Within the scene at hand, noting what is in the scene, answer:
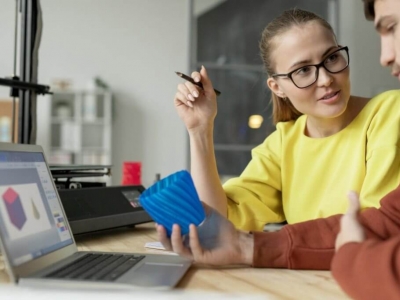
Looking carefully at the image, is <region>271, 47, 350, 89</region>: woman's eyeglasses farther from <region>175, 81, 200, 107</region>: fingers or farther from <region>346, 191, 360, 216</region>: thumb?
<region>346, 191, 360, 216</region>: thumb

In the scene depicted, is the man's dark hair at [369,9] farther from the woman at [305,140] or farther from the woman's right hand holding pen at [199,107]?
the woman's right hand holding pen at [199,107]

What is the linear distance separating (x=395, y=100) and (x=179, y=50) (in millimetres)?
5089

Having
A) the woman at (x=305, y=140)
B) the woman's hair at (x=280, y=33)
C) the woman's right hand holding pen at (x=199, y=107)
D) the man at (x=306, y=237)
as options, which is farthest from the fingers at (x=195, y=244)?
the woman's hair at (x=280, y=33)

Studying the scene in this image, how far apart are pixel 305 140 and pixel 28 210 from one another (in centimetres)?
73

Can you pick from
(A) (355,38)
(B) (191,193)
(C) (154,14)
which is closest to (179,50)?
(C) (154,14)

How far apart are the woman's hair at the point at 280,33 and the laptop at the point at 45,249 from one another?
2.08 ft

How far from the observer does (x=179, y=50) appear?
19.9ft

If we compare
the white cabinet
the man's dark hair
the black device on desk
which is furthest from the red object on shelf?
the white cabinet

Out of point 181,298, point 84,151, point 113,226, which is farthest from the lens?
point 84,151

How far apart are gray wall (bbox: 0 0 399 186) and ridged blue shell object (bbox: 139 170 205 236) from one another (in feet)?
16.2

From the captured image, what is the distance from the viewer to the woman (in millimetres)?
1136

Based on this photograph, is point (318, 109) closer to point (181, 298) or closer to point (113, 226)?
point (113, 226)

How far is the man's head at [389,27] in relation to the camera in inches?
28.5

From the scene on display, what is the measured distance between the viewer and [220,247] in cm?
84
